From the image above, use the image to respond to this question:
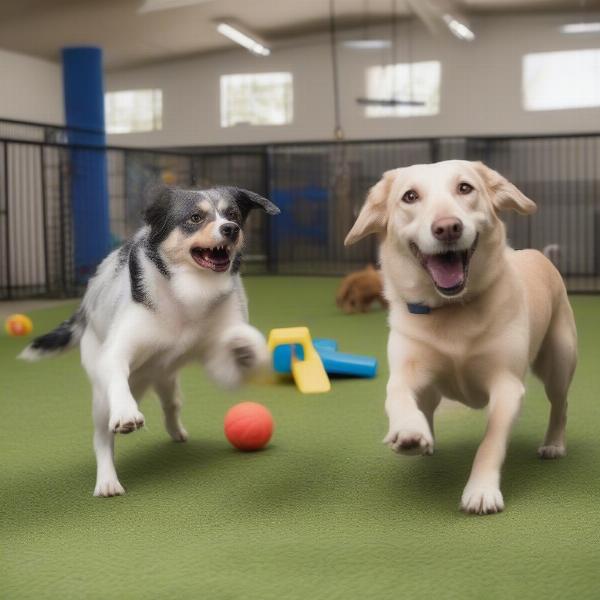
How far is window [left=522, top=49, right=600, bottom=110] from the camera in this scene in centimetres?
1408

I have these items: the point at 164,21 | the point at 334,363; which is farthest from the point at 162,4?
the point at 334,363

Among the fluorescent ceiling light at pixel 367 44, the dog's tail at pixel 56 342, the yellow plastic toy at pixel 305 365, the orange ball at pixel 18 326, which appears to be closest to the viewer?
the dog's tail at pixel 56 342

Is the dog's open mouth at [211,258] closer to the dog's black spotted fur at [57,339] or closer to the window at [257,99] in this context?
the dog's black spotted fur at [57,339]

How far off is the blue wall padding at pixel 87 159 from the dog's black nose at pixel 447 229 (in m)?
7.47

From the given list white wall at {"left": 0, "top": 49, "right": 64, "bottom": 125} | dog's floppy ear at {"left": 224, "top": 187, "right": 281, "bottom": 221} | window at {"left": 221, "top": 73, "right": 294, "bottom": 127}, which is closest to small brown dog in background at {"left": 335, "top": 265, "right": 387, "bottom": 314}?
dog's floppy ear at {"left": 224, "top": 187, "right": 281, "bottom": 221}

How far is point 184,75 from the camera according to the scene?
16.3 m

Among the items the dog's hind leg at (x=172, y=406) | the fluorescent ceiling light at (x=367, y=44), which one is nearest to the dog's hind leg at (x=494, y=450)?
the dog's hind leg at (x=172, y=406)

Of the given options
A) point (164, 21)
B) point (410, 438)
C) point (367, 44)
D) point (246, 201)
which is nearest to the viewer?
point (410, 438)

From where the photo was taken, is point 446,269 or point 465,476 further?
point 465,476

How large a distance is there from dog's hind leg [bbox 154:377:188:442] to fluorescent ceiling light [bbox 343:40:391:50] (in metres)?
12.5

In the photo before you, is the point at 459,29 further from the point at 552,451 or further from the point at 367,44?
the point at 552,451

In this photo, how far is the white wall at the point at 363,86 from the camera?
14.4 metres

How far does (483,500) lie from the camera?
2506mm

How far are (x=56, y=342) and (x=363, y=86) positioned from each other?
1291cm
